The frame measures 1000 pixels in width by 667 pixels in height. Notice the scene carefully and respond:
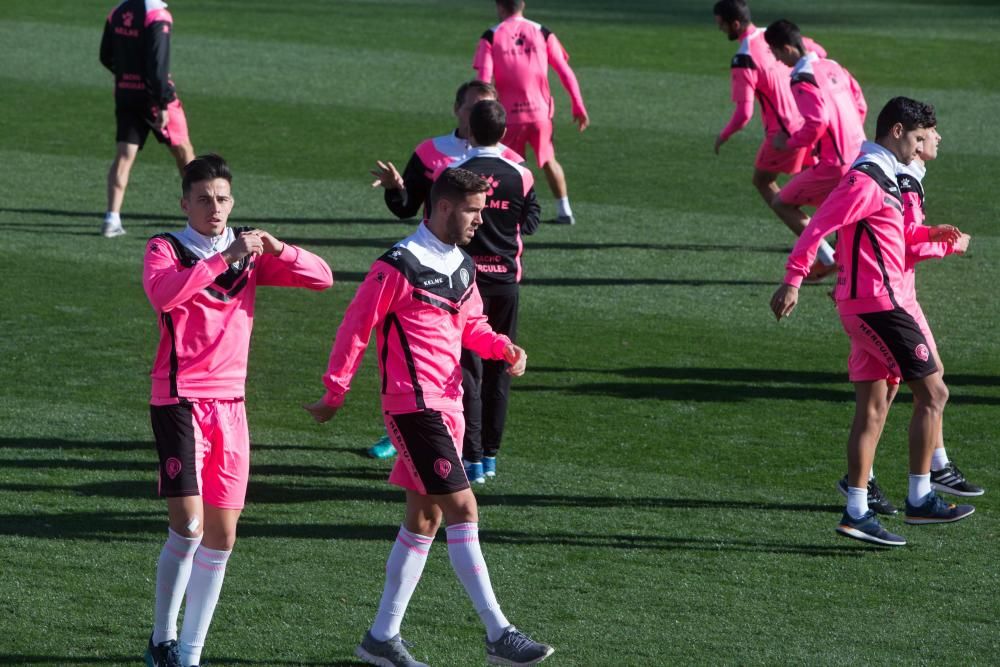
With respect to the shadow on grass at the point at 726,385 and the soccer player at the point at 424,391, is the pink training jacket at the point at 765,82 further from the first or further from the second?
the soccer player at the point at 424,391

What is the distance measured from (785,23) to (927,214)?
3783 mm

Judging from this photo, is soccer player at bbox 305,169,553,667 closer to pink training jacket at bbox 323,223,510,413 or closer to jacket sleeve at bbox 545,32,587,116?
pink training jacket at bbox 323,223,510,413

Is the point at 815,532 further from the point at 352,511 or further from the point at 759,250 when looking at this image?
the point at 759,250

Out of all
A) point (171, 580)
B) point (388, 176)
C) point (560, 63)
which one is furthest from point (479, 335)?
point (560, 63)

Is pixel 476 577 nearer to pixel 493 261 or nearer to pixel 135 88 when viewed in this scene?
pixel 493 261

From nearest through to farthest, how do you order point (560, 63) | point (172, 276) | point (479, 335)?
point (172, 276) < point (479, 335) < point (560, 63)

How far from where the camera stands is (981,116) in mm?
19938

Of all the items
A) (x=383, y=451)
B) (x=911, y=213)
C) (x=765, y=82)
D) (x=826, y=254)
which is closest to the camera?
(x=911, y=213)

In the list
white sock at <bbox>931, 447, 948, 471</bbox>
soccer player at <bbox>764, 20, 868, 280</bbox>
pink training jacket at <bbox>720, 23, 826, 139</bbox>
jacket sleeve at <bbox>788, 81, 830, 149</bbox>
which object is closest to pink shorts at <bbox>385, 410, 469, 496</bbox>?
white sock at <bbox>931, 447, 948, 471</bbox>

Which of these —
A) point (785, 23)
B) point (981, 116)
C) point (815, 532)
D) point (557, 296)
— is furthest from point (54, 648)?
point (981, 116)

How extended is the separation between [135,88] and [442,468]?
8.49 m

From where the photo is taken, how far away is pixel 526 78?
44.8ft

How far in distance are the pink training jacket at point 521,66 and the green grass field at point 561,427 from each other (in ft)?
3.86

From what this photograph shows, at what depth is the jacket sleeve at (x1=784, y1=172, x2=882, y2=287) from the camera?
686 centimetres
